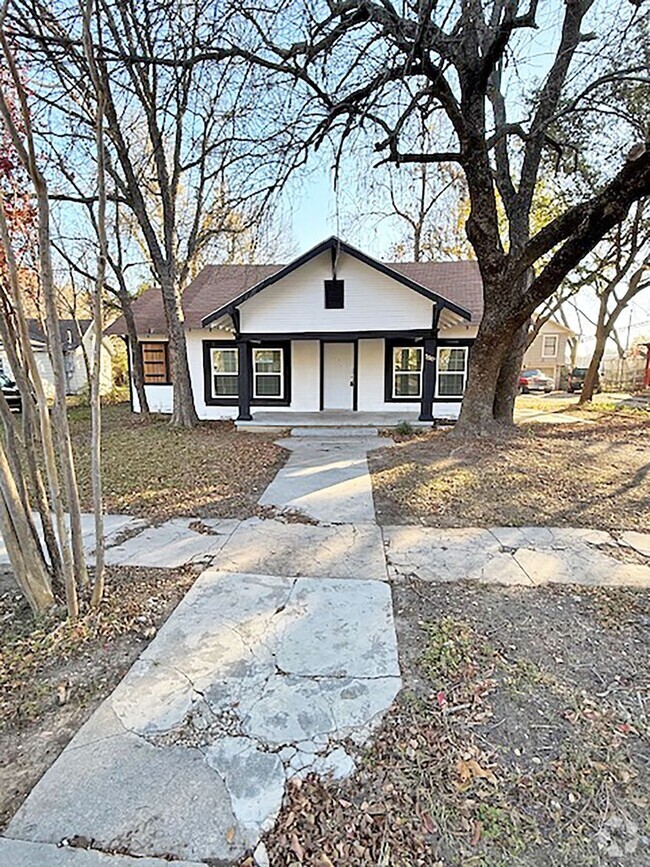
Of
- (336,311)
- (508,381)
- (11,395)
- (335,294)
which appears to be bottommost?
(11,395)

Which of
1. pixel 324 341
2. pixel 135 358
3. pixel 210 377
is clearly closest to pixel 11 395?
pixel 135 358

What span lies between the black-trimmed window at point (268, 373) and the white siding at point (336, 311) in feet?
4.48

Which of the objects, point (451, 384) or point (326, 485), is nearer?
point (326, 485)

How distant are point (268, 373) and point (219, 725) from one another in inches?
486

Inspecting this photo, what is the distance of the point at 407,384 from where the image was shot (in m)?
13.7

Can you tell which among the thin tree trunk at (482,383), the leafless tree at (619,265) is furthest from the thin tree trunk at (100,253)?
the leafless tree at (619,265)

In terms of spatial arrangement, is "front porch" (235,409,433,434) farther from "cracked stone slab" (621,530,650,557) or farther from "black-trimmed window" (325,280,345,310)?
"cracked stone slab" (621,530,650,557)

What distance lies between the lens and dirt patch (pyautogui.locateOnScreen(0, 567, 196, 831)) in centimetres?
208

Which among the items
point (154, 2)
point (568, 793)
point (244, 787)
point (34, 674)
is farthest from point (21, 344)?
point (154, 2)

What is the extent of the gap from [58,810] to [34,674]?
982 mm

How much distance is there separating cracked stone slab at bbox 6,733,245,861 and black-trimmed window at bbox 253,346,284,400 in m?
12.3

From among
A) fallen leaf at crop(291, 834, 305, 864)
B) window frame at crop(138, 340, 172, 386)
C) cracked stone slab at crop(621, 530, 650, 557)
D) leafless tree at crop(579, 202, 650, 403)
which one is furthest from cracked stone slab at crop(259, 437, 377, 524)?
leafless tree at crop(579, 202, 650, 403)

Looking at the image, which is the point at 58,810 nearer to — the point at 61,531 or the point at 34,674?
the point at 34,674

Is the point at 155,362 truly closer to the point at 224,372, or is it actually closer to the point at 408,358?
the point at 224,372
